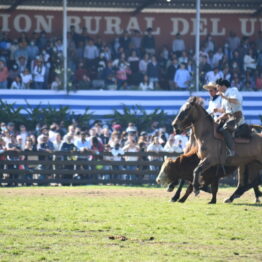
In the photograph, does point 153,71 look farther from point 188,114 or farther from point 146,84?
point 188,114

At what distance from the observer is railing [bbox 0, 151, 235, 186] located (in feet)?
Answer: 75.4

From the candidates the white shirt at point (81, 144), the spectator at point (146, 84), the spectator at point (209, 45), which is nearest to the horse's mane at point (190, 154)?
the white shirt at point (81, 144)

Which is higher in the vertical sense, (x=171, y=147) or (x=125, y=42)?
(x=125, y=42)

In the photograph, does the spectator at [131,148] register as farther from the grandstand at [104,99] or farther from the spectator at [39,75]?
the spectator at [39,75]

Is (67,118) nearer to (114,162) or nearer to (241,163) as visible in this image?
(114,162)

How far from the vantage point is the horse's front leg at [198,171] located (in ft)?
53.4

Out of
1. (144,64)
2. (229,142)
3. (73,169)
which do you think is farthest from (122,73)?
(229,142)

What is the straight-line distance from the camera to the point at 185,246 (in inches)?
421

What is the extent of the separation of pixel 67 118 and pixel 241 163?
11.3 metres

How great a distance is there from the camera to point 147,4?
31141 millimetres

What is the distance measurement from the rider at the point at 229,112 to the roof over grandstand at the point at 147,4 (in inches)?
567

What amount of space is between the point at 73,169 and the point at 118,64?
5.90 metres

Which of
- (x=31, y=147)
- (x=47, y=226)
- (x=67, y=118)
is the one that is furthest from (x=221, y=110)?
(x=67, y=118)

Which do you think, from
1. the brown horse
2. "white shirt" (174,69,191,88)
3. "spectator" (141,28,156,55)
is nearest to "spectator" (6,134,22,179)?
"white shirt" (174,69,191,88)
